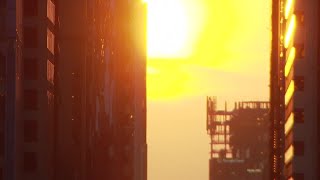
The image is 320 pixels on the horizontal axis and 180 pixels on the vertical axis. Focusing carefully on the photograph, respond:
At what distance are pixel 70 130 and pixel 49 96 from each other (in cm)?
1999

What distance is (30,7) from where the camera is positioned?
12738 cm

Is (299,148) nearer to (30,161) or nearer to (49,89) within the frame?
(30,161)

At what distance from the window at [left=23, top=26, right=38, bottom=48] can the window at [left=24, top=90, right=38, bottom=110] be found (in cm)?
420

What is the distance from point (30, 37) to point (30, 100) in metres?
5.75

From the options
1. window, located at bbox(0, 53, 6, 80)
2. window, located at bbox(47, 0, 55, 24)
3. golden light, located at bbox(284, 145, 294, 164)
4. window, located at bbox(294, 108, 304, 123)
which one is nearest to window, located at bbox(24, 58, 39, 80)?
window, located at bbox(47, 0, 55, 24)

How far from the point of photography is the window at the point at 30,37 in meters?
127

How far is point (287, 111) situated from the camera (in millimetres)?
129375

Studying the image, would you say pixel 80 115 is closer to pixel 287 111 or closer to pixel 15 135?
pixel 287 111

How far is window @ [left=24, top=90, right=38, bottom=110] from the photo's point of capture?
126 metres

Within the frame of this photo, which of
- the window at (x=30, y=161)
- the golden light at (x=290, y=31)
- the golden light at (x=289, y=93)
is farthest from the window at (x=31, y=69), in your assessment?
the golden light at (x=289, y=93)

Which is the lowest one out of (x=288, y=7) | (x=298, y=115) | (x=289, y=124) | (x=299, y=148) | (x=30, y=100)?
(x=299, y=148)

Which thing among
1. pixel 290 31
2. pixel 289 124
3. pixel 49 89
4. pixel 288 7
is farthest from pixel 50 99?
pixel 290 31

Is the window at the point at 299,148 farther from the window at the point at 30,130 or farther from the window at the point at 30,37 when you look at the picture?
the window at the point at 30,37

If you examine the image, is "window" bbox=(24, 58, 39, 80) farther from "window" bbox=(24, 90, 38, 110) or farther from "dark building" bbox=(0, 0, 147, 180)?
"window" bbox=(24, 90, 38, 110)
